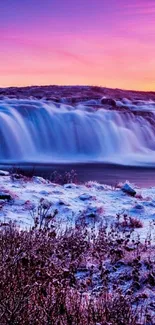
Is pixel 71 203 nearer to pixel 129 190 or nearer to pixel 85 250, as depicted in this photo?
pixel 129 190

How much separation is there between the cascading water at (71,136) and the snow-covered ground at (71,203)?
49.2 feet

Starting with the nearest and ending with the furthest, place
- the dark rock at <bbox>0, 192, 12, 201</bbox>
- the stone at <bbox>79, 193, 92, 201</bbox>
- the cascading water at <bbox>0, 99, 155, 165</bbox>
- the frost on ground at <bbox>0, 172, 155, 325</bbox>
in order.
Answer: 1. the frost on ground at <bbox>0, 172, 155, 325</bbox>
2. the dark rock at <bbox>0, 192, 12, 201</bbox>
3. the stone at <bbox>79, 193, 92, 201</bbox>
4. the cascading water at <bbox>0, 99, 155, 165</bbox>

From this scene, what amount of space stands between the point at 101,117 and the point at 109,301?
31797 millimetres

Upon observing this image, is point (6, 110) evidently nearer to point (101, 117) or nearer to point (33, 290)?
point (101, 117)

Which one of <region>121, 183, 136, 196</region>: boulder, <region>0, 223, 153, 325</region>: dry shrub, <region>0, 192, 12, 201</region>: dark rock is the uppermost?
<region>121, 183, 136, 196</region>: boulder

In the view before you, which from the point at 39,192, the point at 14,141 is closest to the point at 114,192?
the point at 39,192

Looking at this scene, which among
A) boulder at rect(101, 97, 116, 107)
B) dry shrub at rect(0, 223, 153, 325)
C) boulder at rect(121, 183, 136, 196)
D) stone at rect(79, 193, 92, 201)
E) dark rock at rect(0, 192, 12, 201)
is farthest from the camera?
boulder at rect(101, 97, 116, 107)

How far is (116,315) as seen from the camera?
432 cm

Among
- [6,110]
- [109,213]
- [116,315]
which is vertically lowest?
[116,315]

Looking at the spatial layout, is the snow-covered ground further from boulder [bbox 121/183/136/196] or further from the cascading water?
the cascading water

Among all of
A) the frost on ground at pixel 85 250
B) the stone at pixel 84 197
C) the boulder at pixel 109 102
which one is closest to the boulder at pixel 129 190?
the frost on ground at pixel 85 250

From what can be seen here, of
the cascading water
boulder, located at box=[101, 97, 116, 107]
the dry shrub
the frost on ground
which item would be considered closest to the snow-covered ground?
the frost on ground

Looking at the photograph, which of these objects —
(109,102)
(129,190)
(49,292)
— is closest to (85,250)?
(49,292)

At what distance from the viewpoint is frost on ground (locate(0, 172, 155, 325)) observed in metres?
4.56
